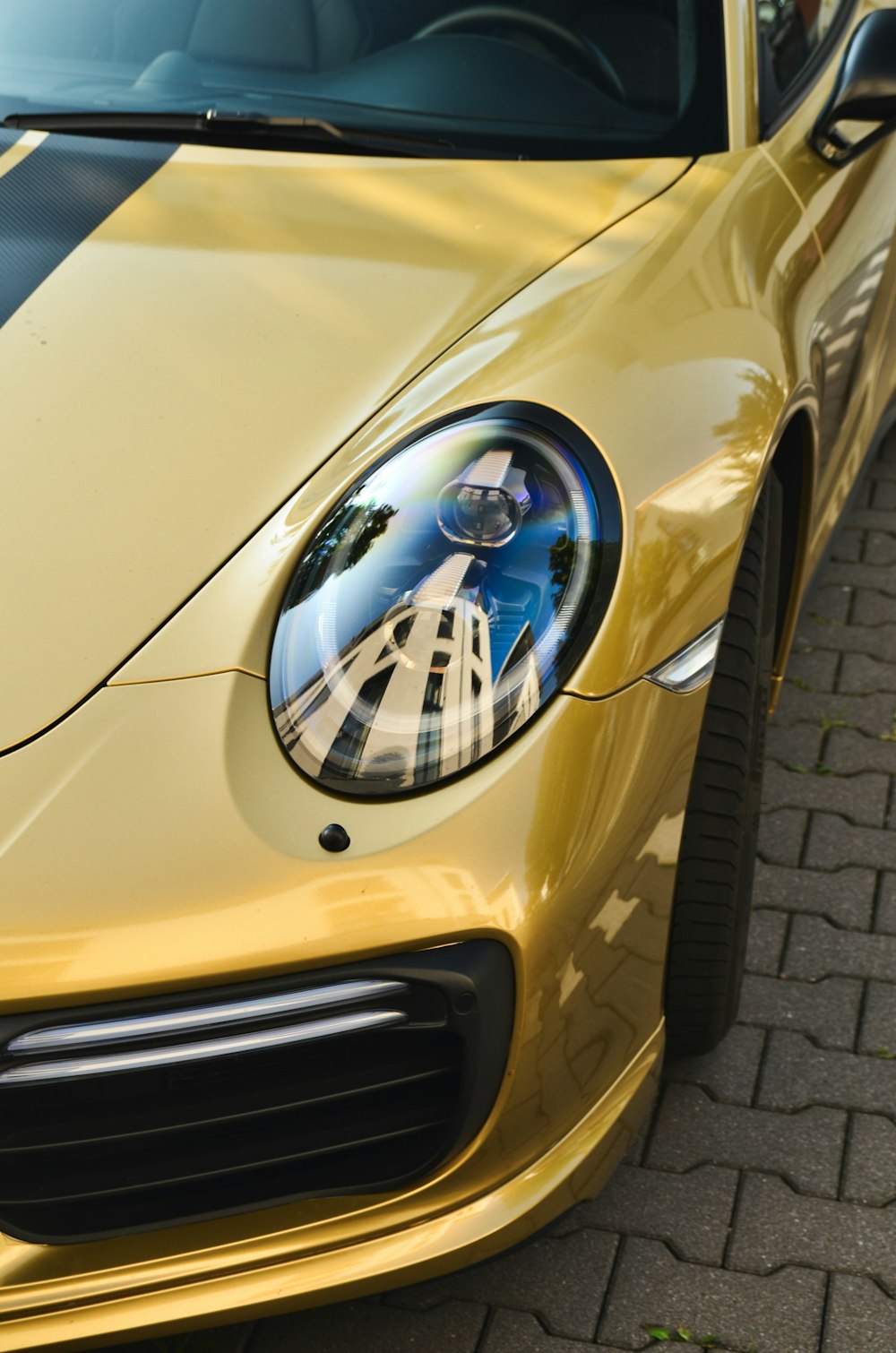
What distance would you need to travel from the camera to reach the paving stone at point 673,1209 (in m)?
1.83

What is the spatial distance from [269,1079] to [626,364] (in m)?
0.86

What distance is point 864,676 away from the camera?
9.87 ft

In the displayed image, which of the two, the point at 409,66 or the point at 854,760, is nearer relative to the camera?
the point at 409,66

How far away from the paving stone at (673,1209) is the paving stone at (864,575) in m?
1.74

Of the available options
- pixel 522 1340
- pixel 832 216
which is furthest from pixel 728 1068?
pixel 832 216

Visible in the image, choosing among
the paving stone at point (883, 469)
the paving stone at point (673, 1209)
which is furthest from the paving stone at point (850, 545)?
the paving stone at point (673, 1209)

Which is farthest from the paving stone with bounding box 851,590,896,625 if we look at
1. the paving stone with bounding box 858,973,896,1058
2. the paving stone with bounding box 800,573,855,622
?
the paving stone with bounding box 858,973,896,1058

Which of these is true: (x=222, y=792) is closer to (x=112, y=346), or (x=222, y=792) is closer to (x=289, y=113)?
(x=112, y=346)

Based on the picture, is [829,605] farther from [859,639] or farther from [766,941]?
[766,941]

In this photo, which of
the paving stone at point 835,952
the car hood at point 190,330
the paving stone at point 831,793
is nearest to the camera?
the car hood at point 190,330

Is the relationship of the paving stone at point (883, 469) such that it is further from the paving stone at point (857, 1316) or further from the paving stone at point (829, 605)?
the paving stone at point (857, 1316)

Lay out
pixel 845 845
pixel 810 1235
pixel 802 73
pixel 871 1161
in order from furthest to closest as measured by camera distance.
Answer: pixel 845 845 → pixel 802 73 → pixel 871 1161 → pixel 810 1235

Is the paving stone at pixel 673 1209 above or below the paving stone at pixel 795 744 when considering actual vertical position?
below

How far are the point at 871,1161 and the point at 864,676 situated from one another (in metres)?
1.30
